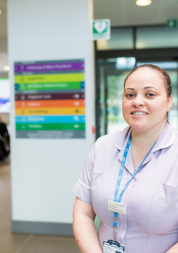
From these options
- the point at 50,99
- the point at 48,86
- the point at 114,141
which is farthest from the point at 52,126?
the point at 114,141

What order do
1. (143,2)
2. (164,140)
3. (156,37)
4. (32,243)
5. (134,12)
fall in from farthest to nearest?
(156,37) → (134,12) → (143,2) → (32,243) → (164,140)

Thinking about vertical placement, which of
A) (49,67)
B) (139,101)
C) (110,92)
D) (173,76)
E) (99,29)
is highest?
(99,29)

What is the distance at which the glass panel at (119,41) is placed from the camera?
19.2ft

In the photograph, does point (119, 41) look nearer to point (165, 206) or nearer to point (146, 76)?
point (146, 76)

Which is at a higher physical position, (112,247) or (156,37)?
(156,37)

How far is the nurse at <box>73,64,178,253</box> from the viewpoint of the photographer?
1.03m

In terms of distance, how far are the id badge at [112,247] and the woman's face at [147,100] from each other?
0.49 meters

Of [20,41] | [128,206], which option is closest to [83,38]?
[20,41]

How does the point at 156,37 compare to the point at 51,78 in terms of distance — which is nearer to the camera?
the point at 51,78

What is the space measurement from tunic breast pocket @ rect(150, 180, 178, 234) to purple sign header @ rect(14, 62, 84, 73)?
2077mm

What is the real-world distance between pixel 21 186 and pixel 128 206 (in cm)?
222

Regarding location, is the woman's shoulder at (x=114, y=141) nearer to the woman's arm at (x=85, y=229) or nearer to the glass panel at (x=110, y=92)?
the woman's arm at (x=85, y=229)

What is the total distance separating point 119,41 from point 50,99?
3.54 metres

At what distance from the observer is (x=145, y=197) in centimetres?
104
